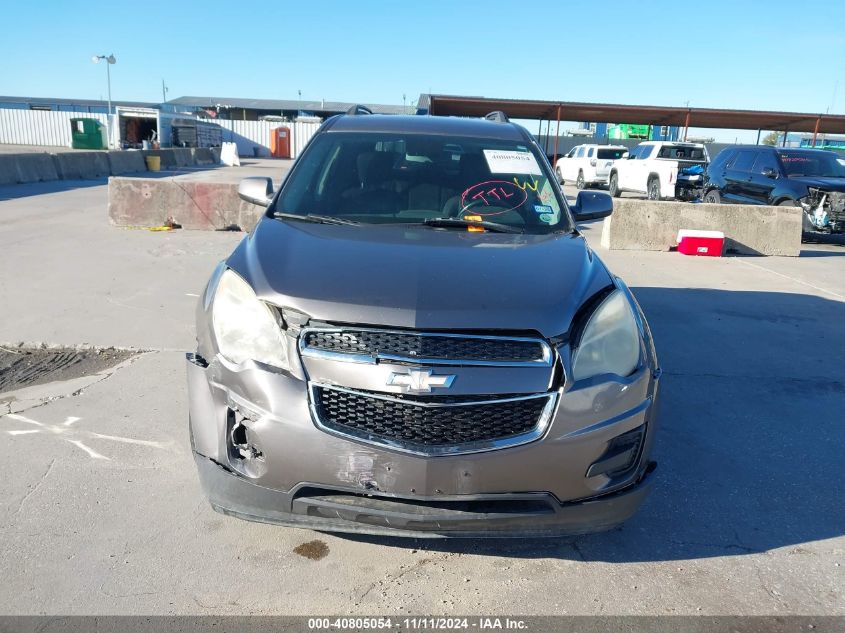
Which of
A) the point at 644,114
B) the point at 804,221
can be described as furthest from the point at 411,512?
the point at 644,114

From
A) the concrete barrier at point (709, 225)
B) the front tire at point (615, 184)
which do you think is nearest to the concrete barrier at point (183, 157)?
the front tire at point (615, 184)

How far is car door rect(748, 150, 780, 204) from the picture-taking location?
43.1 ft

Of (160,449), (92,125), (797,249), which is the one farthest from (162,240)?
(92,125)

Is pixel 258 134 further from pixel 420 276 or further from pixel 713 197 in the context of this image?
pixel 420 276

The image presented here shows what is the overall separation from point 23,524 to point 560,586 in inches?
94.0

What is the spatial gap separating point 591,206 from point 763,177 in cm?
1082

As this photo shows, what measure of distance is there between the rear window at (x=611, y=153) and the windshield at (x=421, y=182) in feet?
79.1

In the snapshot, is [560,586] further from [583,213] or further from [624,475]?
[583,213]

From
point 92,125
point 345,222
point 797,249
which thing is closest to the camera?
point 345,222

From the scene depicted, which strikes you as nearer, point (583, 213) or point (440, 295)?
point (440, 295)

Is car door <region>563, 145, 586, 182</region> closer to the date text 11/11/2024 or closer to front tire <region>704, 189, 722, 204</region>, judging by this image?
front tire <region>704, 189, 722, 204</region>

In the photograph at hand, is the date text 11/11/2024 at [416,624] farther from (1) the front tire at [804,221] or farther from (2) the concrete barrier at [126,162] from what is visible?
(2) the concrete barrier at [126,162]

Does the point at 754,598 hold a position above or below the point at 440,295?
below

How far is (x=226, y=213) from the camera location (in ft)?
38.0
